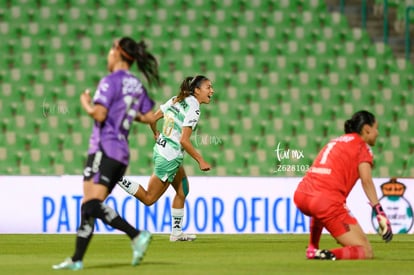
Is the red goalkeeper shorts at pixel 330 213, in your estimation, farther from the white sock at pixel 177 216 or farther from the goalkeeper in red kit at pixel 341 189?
the white sock at pixel 177 216

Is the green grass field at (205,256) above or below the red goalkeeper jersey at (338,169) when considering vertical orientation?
below

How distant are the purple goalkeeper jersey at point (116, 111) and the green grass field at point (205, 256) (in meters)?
0.92

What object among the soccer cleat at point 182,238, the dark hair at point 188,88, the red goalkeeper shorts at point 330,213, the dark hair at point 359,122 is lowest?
the soccer cleat at point 182,238

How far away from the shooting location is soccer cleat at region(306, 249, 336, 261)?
366 inches

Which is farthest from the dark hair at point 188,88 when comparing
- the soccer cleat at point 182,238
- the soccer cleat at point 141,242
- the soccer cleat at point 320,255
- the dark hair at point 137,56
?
the soccer cleat at point 141,242

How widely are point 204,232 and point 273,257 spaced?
15.0 ft

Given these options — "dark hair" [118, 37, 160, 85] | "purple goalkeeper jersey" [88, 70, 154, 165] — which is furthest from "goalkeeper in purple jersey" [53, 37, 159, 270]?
"dark hair" [118, 37, 160, 85]

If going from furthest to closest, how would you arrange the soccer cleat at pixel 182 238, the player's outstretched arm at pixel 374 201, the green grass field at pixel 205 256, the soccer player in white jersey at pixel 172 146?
the soccer cleat at pixel 182 238 < the soccer player in white jersey at pixel 172 146 < the player's outstretched arm at pixel 374 201 < the green grass field at pixel 205 256

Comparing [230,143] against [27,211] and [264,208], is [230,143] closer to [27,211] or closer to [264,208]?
[264,208]

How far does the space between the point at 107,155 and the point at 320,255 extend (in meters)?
2.37

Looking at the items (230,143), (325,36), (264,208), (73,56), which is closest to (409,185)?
(264,208)

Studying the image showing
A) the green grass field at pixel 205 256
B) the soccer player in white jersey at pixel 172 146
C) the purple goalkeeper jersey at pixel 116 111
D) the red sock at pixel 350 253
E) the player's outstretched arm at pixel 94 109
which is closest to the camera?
the player's outstretched arm at pixel 94 109

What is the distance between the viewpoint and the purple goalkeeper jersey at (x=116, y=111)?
26.4 ft

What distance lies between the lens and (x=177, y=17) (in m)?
18.8
